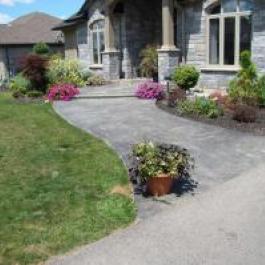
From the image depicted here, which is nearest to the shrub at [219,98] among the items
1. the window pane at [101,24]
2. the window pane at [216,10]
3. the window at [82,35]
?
the window pane at [216,10]

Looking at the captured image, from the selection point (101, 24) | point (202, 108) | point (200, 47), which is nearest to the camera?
point (202, 108)

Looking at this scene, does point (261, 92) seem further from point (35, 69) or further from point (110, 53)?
point (110, 53)

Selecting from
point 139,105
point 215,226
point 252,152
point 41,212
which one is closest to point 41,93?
point 139,105

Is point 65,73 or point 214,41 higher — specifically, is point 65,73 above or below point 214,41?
below

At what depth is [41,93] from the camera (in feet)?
58.3

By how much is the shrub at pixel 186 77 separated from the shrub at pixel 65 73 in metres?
5.75

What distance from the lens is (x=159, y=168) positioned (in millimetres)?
6719

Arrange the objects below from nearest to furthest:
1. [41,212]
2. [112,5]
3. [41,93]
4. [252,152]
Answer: [41,212]
[252,152]
[41,93]
[112,5]

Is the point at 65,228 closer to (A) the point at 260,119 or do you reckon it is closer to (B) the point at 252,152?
(B) the point at 252,152

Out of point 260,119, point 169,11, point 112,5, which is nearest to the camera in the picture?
point 260,119

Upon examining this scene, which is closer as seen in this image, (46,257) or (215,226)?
(46,257)

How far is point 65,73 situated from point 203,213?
14.9m

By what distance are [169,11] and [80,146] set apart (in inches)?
346

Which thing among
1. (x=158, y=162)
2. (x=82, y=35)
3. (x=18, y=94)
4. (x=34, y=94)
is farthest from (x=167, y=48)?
(x=158, y=162)
